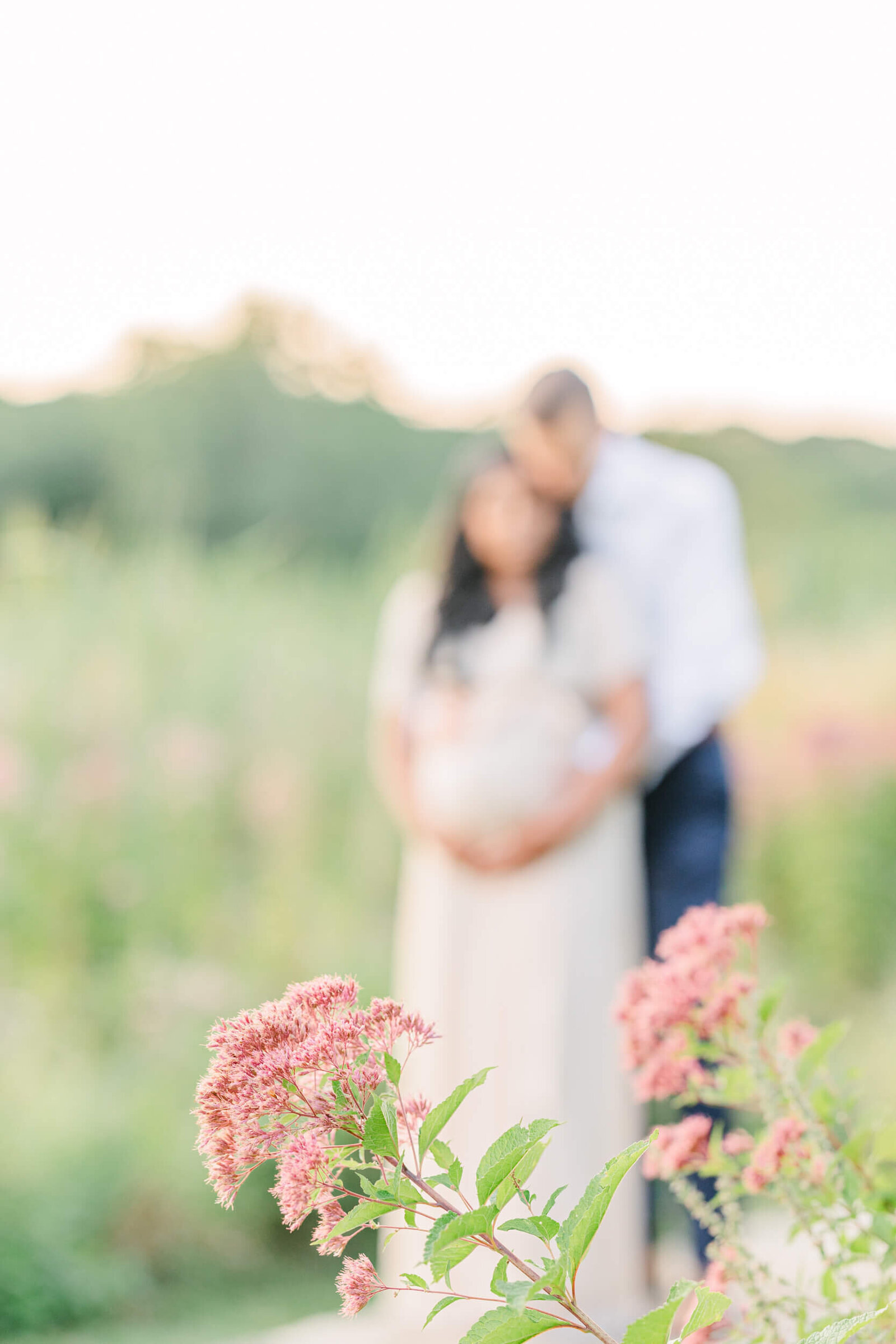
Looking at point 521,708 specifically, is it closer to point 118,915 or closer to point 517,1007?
point 517,1007

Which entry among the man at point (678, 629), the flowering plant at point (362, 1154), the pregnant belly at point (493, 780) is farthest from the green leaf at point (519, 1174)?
the man at point (678, 629)

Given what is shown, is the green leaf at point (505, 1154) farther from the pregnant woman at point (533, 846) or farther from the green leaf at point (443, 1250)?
the pregnant woman at point (533, 846)

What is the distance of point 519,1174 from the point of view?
467 mm

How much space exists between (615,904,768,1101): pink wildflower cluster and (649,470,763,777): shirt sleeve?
1.64 m

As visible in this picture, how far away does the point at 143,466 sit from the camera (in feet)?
17.7

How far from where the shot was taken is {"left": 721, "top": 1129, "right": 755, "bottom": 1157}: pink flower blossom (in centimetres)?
73

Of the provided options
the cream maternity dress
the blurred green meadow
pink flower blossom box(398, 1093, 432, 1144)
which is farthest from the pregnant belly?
pink flower blossom box(398, 1093, 432, 1144)

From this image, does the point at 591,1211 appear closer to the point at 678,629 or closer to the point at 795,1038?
the point at 795,1038

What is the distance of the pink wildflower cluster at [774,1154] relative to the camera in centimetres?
66

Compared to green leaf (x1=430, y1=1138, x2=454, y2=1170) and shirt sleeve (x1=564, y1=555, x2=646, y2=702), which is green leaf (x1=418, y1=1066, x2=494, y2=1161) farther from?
shirt sleeve (x1=564, y1=555, x2=646, y2=702)

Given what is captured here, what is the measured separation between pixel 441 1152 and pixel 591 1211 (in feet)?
0.19

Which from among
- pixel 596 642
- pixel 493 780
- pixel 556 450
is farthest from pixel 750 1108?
pixel 556 450

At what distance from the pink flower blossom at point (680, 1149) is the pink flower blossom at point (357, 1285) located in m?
0.25

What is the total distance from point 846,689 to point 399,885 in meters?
1.72
